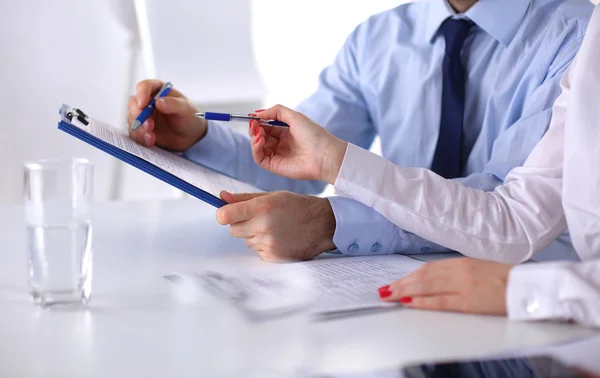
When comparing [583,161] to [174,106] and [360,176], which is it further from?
[174,106]

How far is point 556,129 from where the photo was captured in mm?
1104

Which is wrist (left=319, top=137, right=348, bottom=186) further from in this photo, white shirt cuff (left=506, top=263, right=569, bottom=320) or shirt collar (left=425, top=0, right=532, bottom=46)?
shirt collar (left=425, top=0, right=532, bottom=46)

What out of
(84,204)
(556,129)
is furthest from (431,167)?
(84,204)

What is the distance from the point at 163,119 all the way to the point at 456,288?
89 cm

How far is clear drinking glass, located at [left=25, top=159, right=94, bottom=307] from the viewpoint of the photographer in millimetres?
776

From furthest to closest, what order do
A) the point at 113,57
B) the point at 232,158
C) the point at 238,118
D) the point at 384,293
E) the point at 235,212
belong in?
the point at 113,57 → the point at 232,158 → the point at 238,118 → the point at 235,212 → the point at 384,293

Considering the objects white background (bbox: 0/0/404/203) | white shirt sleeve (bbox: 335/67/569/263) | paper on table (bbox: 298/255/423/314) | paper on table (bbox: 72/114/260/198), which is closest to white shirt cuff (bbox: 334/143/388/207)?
white shirt sleeve (bbox: 335/67/569/263)

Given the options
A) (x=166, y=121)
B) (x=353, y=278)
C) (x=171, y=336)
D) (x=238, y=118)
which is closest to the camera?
Result: (x=171, y=336)

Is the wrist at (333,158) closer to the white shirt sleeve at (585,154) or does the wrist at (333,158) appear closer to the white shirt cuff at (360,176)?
the white shirt cuff at (360,176)

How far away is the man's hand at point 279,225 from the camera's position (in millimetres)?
1076

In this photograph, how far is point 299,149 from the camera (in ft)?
3.98

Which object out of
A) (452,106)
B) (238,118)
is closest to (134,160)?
(238,118)

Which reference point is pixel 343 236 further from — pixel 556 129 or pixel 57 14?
pixel 57 14

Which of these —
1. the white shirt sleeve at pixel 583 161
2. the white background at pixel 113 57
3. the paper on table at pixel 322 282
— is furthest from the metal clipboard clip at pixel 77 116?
the white background at pixel 113 57
